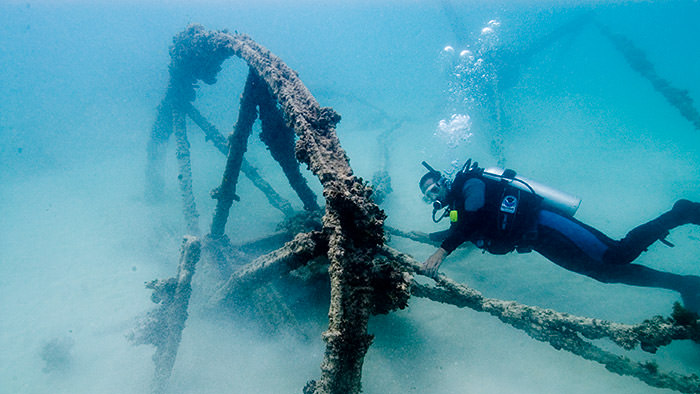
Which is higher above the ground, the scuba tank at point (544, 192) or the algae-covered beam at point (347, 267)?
the scuba tank at point (544, 192)

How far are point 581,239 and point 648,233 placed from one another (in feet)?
2.76

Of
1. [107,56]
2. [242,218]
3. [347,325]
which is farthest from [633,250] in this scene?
[107,56]

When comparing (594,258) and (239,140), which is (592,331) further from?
(239,140)

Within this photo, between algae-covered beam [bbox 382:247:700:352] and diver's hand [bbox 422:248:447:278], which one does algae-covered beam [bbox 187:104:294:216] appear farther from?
algae-covered beam [bbox 382:247:700:352]

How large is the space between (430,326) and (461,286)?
5.70 feet

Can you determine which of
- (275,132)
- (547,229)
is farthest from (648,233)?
(275,132)

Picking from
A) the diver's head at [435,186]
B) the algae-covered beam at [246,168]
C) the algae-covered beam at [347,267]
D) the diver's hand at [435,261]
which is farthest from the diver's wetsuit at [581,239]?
the algae-covered beam at [246,168]

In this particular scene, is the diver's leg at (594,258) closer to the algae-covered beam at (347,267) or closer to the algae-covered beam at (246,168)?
the algae-covered beam at (347,267)

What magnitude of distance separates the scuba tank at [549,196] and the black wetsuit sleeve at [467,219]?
0.43 m

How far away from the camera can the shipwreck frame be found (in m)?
1.49

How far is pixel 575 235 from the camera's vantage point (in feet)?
14.6

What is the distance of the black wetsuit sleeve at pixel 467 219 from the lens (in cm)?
430

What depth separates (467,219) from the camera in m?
4.40

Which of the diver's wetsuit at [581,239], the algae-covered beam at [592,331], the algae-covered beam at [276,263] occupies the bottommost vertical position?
the algae-covered beam at [592,331]
